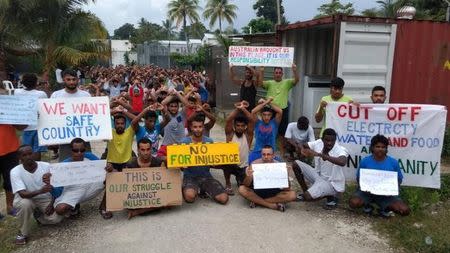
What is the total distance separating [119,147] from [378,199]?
11.5ft

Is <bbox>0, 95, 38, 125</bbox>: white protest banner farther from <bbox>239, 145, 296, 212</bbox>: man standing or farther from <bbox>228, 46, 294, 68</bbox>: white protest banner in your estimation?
<bbox>228, 46, 294, 68</bbox>: white protest banner

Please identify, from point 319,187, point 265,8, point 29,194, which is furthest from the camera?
point 265,8

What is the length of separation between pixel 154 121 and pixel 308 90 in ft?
14.5

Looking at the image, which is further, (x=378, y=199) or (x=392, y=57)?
(x=392, y=57)

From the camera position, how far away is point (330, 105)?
6309mm

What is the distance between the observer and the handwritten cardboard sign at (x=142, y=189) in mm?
5543

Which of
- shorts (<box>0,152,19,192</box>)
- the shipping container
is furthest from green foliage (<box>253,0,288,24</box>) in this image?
shorts (<box>0,152,19,192</box>)

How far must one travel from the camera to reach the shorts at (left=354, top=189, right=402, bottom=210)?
563 centimetres

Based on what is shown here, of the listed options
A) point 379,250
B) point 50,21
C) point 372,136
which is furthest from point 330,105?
point 50,21

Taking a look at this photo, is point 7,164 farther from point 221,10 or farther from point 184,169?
point 221,10

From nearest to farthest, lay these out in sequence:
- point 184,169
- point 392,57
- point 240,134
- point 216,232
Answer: point 216,232, point 184,169, point 240,134, point 392,57

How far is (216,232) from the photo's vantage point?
5133 millimetres

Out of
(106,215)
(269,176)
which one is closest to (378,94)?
(269,176)

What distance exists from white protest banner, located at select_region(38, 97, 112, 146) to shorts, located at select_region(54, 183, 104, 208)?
27.2 inches
